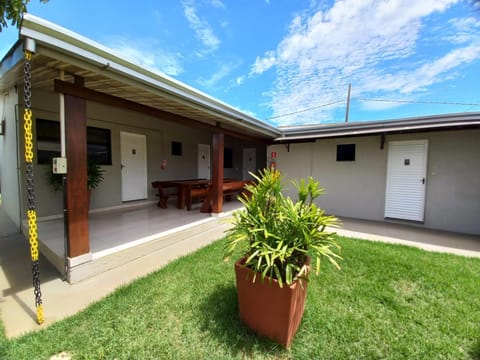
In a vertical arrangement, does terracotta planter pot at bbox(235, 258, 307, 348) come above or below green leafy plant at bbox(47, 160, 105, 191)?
below

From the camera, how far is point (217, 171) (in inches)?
192

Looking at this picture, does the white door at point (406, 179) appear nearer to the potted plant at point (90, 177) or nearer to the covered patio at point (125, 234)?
the covered patio at point (125, 234)

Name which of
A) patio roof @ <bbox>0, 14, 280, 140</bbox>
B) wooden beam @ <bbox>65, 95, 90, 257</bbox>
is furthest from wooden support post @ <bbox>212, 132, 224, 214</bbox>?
wooden beam @ <bbox>65, 95, 90, 257</bbox>

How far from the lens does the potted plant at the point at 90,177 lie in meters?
4.28

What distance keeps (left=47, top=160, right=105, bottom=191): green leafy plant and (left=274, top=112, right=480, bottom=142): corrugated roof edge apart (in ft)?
16.7

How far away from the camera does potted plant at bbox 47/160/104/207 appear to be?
14.0 feet

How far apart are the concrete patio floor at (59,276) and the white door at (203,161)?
12.5 ft

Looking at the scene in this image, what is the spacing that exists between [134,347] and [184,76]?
14877 mm

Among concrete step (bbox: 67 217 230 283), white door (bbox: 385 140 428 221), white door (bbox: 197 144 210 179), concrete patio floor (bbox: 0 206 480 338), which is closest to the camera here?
concrete patio floor (bbox: 0 206 480 338)

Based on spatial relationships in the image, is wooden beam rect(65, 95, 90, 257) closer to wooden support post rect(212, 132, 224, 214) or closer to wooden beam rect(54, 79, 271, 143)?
wooden beam rect(54, 79, 271, 143)

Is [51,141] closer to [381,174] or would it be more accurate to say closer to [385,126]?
[385,126]

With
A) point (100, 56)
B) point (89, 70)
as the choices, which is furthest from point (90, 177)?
point (100, 56)

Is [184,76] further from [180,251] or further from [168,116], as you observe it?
[180,251]

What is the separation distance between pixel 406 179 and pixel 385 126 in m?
1.45
